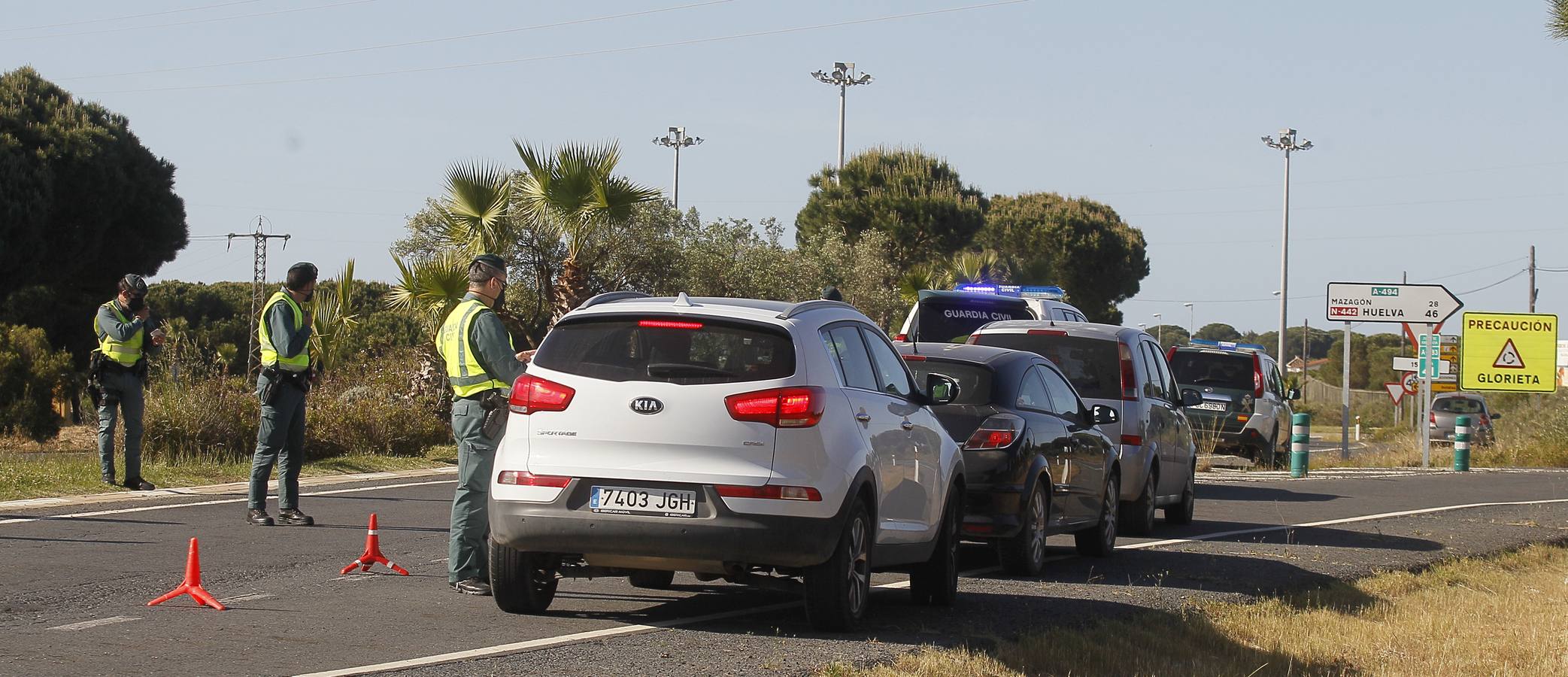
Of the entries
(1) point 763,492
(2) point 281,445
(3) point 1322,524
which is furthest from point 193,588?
(3) point 1322,524

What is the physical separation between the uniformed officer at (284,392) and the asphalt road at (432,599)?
0.31 metres

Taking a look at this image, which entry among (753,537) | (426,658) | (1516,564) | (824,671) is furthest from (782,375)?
(1516,564)

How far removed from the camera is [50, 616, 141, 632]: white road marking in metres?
7.70

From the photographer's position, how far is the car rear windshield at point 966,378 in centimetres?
1106

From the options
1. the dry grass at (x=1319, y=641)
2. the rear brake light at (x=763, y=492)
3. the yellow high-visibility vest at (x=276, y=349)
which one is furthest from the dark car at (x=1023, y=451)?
the yellow high-visibility vest at (x=276, y=349)

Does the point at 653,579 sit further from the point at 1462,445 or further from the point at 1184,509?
the point at 1462,445

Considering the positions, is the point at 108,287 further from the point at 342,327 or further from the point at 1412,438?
the point at 1412,438

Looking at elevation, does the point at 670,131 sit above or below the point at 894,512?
→ above

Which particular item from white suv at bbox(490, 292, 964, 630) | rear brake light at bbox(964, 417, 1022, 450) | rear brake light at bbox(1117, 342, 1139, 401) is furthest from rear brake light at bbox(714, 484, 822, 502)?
rear brake light at bbox(1117, 342, 1139, 401)

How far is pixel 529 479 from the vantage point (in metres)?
7.79

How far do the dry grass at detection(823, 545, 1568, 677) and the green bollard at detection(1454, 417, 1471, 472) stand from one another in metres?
17.4

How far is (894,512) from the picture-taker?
28.1ft

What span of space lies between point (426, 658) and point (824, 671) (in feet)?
5.48

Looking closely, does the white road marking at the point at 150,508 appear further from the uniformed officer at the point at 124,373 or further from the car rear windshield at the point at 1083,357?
the car rear windshield at the point at 1083,357
